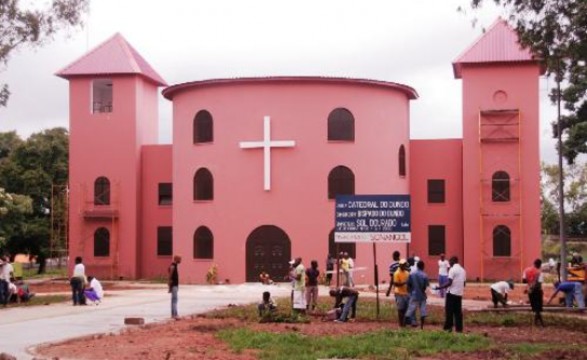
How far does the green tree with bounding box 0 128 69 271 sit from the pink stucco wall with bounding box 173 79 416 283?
1863 centimetres

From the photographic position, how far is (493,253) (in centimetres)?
4041

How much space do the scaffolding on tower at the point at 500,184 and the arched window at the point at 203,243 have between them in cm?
1240

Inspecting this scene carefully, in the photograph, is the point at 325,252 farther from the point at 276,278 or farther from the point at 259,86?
the point at 259,86

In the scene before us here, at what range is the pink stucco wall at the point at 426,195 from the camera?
1658 inches

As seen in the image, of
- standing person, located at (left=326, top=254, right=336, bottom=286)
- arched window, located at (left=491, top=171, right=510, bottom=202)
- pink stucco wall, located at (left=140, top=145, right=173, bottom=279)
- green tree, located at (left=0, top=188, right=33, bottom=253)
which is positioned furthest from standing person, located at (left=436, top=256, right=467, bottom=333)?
green tree, located at (left=0, top=188, right=33, bottom=253)

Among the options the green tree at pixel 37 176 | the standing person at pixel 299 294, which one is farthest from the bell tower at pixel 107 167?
the standing person at pixel 299 294

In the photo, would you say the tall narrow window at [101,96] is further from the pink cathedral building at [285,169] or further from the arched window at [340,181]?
the arched window at [340,181]

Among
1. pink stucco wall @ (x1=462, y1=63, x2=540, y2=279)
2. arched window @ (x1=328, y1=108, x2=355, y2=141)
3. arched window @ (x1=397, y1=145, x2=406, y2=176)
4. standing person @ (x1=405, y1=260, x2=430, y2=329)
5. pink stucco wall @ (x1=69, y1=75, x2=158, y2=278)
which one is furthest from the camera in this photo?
pink stucco wall @ (x1=69, y1=75, x2=158, y2=278)

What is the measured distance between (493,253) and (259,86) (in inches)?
520

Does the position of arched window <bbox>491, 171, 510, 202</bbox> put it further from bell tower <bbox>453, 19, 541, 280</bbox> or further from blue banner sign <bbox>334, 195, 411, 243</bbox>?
blue banner sign <bbox>334, 195, 411, 243</bbox>

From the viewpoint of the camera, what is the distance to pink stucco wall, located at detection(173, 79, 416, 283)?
→ 3819 cm

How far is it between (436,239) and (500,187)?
4.02 m

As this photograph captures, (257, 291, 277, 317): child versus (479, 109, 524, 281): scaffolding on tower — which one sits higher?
(479, 109, 524, 281): scaffolding on tower

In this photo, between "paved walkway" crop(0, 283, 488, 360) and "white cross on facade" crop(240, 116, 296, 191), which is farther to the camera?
"white cross on facade" crop(240, 116, 296, 191)
